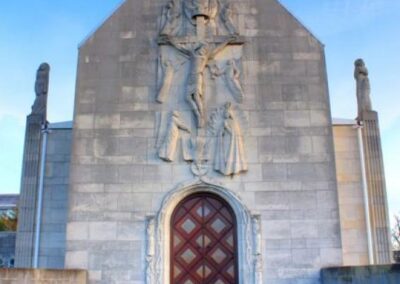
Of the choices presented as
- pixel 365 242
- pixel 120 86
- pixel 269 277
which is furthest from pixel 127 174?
pixel 365 242

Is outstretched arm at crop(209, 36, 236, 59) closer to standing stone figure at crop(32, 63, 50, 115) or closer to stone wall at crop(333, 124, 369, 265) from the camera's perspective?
stone wall at crop(333, 124, 369, 265)

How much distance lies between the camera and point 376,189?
51.3 ft

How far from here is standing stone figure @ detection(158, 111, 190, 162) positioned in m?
14.1

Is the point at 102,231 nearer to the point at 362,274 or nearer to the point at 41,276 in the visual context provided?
the point at 41,276

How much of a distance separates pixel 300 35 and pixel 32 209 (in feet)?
30.5

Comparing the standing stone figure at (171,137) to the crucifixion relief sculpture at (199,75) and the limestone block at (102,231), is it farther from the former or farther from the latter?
the limestone block at (102,231)

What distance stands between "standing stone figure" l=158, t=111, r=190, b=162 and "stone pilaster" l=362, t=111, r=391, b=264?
224 inches

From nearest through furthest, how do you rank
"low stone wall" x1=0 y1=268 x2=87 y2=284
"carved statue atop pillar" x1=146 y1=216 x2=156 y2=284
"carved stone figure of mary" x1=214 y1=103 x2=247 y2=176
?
"low stone wall" x1=0 y1=268 x2=87 y2=284 < "carved statue atop pillar" x1=146 y1=216 x2=156 y2=284 < "carved stone figure of mary" x1=214 y1=103 x2=247 y2=176

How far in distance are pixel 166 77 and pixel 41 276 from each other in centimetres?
614

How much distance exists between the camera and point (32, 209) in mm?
15633

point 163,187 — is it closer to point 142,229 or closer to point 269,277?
point 142,229

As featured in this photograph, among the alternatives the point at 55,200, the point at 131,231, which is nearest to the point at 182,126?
the point at 131,231

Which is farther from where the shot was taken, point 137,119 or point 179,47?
point 179,47

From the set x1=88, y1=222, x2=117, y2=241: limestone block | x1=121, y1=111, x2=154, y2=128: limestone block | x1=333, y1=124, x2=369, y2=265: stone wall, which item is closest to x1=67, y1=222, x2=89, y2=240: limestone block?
x1=88, y1=222, x2=117, y2=241: limestone block
